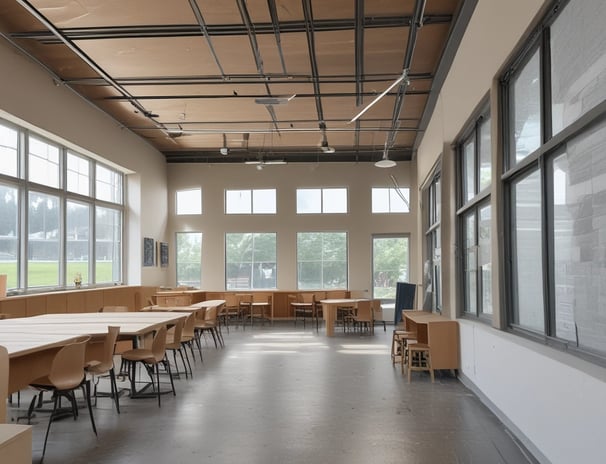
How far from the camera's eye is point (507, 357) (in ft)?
14.1

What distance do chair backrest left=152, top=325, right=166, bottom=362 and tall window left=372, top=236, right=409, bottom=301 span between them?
9.49m

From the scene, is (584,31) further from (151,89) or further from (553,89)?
(151,89)

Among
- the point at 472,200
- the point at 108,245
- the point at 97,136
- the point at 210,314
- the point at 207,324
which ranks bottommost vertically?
the point at 207,324

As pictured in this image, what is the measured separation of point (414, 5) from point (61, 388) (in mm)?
5501

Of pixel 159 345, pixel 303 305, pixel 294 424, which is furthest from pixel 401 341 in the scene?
pixel 303 305

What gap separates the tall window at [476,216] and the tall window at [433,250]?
0.93 m

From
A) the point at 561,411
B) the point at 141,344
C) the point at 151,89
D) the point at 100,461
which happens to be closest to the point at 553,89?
the point at 561,411

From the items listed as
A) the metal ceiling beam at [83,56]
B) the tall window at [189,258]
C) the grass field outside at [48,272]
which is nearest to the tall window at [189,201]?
the tall window at [189,258]

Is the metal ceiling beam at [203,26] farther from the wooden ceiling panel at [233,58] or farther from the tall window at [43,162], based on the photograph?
the tall window at [43,162]

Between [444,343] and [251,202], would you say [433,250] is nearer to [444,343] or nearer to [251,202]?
[444,343]

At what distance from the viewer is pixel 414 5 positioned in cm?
607

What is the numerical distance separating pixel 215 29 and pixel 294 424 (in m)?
4.98

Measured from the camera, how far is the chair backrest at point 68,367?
3826 mm

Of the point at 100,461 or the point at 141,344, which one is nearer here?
the point at 100,461
